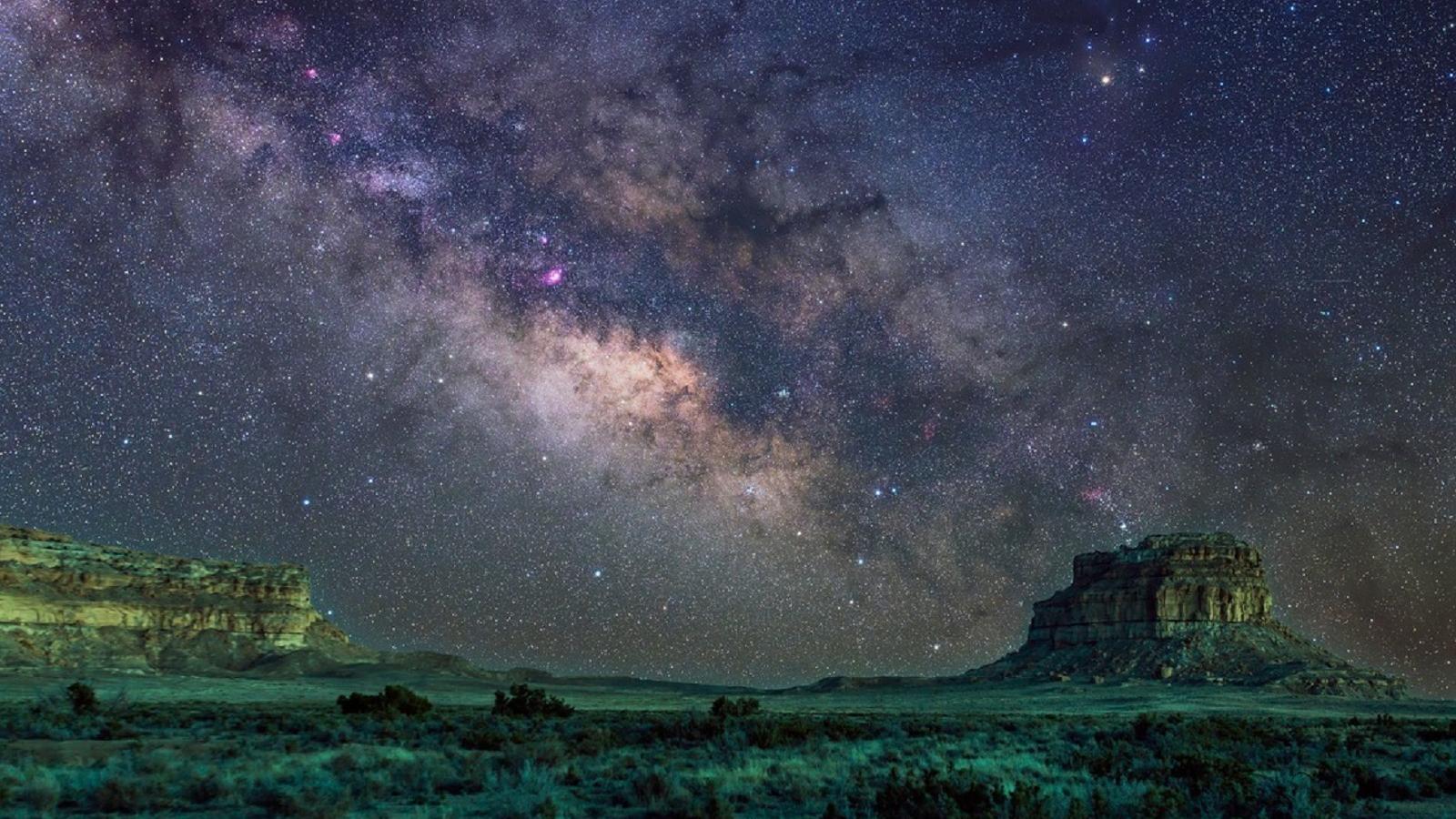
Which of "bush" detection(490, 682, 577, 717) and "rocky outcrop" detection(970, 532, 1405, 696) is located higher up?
"rocky outcrop" detection(970, 532, 1405, 696)

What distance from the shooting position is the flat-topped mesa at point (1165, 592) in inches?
4670

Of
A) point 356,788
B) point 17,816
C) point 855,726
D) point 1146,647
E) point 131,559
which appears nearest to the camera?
point 17,816

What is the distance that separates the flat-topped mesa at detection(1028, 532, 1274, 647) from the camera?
11862cm

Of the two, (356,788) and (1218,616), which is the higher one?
(1218,616)

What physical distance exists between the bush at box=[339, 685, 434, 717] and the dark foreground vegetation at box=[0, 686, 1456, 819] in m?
4.64

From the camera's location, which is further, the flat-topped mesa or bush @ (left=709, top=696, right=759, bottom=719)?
the flat-topped mesa

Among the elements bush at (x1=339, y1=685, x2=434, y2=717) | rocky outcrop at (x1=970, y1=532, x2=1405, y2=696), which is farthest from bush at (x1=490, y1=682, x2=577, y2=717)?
rocky outcrop at (x1=970, y1=532, x2=1405, y2=696)

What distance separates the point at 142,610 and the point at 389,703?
3045 inches

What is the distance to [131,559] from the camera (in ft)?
352

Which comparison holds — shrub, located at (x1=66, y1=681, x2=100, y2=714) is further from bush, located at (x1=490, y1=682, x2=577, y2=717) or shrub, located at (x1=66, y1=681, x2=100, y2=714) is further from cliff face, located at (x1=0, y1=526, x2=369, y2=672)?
cliff face, located at (x1=0, y1=526, x2=369, y2=672)

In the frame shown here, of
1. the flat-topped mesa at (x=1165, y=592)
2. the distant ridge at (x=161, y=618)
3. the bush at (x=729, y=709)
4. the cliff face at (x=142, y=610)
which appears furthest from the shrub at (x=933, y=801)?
the flat-topped mesa at (x=1165, y=592)

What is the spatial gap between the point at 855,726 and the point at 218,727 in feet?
68.5

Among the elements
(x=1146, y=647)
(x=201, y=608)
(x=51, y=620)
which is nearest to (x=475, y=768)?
(x=51, y=620)

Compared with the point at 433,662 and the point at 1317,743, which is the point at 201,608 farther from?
the point at 1317,743
